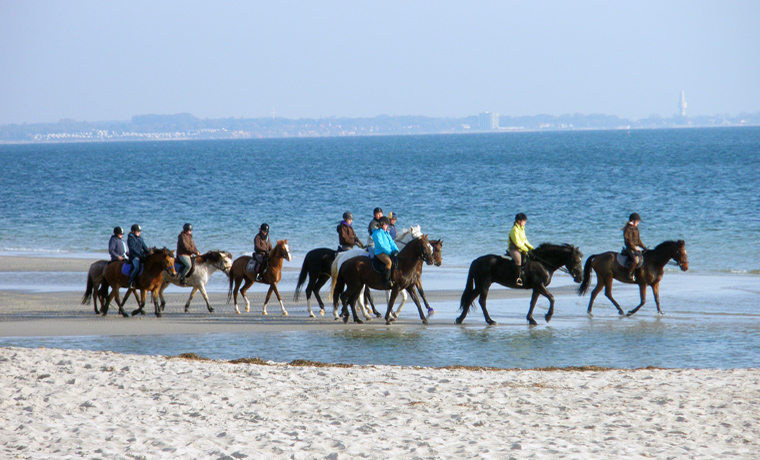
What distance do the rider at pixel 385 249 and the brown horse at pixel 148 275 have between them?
178 inches

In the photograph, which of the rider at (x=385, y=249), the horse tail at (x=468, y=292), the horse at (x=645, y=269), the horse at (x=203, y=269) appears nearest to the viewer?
the rider at (x=385, y=249)

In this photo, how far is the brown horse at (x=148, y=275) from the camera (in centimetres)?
1644

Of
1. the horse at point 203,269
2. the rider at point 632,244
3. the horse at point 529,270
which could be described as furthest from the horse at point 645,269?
the horse at point 203,269

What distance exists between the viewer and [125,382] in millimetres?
9758

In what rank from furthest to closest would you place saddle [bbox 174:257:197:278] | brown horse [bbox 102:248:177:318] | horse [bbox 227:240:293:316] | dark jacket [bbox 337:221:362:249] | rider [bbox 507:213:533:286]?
saddle [bbox 174:257:197:278] < dark jacket [bbox 337:221:362:249] < horse [bbox 227:240:293:316] < brown horse [bbox 102:248:177:318] < rider [bbox 507:213:533:286]

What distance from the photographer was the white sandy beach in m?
7.38

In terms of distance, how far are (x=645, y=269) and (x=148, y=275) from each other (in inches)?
425

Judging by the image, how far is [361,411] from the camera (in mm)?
8734

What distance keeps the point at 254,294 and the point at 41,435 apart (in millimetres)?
12657

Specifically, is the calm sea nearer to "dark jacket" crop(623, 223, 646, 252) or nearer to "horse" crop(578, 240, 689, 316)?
"horse" crop(578, 240, 689, 316)

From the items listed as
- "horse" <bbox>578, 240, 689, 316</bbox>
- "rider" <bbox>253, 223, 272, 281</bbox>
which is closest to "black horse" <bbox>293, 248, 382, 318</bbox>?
"rider" <bbox>253, 223, 272, 281</bbox>

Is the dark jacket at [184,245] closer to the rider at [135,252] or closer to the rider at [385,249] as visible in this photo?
the rider at [135,252]

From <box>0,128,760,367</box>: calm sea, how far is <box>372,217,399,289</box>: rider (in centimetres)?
132

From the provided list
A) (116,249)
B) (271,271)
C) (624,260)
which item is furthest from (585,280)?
(116,249)
